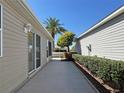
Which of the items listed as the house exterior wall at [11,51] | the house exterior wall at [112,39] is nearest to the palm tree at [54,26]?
the house exterior wall at [112,39]

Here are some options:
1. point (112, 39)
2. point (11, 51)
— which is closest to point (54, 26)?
point (112, 39)

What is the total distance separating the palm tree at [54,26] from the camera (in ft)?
142

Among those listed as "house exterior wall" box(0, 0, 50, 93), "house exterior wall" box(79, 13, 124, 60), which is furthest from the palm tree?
"house exterior wall" box(0, 0, 50, 93)

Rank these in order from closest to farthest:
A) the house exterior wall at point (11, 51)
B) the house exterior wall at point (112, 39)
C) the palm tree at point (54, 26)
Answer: the house exterior wall at point (11, 51) < the house exterior wall at point (112, 39) < the palm tree at point (54, 26)

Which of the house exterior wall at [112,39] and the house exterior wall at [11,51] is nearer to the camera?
the house exterior wall at [11,51]

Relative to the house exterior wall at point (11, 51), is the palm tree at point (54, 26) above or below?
above

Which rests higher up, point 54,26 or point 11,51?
point 54,26

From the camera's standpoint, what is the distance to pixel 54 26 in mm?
43469

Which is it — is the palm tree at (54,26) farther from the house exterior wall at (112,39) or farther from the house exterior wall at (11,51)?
the house exterior wall at (11,51)

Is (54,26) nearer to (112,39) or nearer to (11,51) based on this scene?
(112,39)

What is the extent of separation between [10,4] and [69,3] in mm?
22756

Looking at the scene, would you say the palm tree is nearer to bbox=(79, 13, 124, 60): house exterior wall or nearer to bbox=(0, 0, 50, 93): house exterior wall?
bbox=(79, 13, 124, 60): house exterior wall

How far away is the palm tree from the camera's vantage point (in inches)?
1706

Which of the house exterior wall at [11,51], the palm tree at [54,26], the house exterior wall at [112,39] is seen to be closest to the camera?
the house exterior wall at [11,51]
